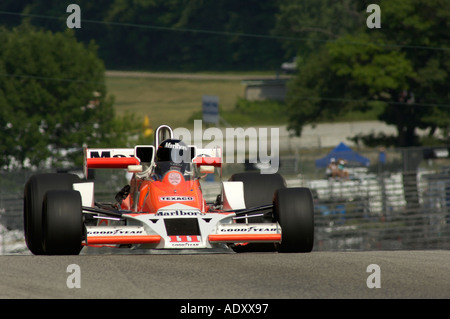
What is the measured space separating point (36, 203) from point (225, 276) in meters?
3.06

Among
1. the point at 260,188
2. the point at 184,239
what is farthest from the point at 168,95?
the point at 184,239

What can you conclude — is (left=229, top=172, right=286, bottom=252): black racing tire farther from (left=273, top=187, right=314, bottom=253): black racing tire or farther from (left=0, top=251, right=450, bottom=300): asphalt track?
(left=0, top=251, right=450, bottom=300): asphalt track

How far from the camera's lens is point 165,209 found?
11188 mm

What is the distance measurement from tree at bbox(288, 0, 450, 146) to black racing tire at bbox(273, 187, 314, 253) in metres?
37.4

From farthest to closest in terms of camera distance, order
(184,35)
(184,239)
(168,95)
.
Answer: (184,35) → (168,95) → (184,239)

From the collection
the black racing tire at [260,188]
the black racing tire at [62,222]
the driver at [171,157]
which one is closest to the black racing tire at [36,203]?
the black racing tire at [62,222]

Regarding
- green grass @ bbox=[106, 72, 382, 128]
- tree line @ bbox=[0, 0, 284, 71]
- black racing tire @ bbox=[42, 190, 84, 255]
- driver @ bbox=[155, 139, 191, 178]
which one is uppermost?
tree line @ bbox=[0, 0, 284, 71]

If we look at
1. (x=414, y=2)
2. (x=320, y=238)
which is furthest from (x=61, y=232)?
(x=414, y=2)

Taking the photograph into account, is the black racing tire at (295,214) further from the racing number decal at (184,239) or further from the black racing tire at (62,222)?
the black racing tire at (62,222)

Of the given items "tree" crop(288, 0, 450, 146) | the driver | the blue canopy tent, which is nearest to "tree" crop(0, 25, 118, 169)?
"tree" crop(288, 0, 450, 146)

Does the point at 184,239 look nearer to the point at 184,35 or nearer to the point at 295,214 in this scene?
the point at 295,214

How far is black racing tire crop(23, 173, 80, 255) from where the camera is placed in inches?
444
